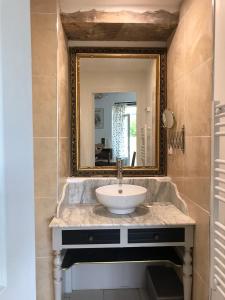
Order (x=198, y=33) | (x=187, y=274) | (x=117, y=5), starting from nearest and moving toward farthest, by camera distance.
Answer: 1. (x=198, y=33)
2. (x=187, y=274)
3. (x=117, y=5)

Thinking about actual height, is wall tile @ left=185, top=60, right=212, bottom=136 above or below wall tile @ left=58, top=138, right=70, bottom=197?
above

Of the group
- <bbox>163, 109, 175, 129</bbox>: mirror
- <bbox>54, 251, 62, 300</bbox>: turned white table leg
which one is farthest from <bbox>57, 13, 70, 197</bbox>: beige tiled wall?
<bbox>163, 109, 175, 129</bbox>: mirror

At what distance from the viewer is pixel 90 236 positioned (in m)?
1.75

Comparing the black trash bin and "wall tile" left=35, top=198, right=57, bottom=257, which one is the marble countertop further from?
the black trash bin

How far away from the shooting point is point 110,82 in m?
2.32

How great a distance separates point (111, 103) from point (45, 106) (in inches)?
25.5

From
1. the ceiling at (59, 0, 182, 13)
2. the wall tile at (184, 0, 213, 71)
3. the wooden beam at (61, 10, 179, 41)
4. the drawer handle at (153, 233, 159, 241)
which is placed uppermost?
the ceiling at (59, 0, 182, 13)

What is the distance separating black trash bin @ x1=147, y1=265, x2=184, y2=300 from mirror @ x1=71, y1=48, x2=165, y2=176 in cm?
85

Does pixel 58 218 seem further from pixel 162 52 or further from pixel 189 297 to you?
pixel 162 52

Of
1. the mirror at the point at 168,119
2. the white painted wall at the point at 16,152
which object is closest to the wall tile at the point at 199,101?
the mirror at the point at 168,119

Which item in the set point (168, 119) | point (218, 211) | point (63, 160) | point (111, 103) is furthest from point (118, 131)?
point (218, 211)

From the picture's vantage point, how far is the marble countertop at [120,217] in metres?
1.74

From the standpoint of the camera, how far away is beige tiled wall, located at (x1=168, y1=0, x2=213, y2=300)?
A: 1472 millimetres

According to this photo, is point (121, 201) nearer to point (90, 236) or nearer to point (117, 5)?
point (90, 236)
